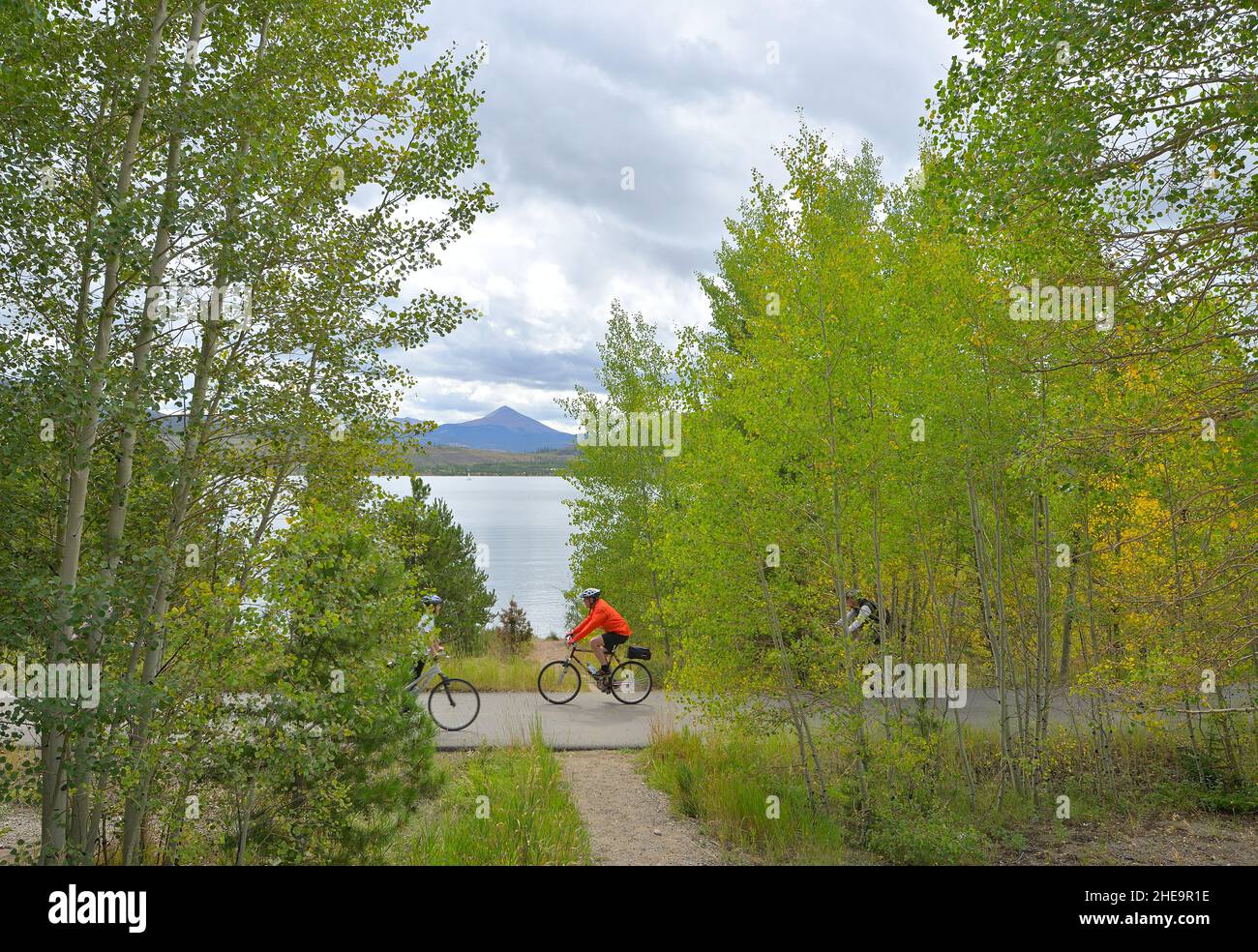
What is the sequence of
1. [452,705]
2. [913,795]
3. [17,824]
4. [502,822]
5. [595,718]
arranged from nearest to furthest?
1. [502,822]
2. [17,824]
3. [913,795]
4. [452,705]
5. [595,718]

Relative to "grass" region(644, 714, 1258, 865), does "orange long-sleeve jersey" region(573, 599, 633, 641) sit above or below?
above

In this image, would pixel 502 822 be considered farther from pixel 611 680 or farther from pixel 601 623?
pixel 611 680

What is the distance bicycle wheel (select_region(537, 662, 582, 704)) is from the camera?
13117 mm

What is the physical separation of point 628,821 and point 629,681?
495cm

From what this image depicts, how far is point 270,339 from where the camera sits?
6.09 meters

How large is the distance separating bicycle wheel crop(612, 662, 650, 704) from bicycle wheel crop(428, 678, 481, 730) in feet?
8.06

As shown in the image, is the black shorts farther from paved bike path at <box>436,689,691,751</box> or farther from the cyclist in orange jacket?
paved bike path at <box>436,689,691,751</box>

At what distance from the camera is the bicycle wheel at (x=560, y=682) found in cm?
1312

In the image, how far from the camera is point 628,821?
26.3ft

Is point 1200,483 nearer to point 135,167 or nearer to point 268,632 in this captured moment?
point 268,632

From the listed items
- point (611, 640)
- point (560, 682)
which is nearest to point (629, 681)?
point (611, 640)

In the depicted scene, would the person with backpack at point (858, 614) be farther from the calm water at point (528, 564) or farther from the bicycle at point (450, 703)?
the bicycle at point (450, 703)

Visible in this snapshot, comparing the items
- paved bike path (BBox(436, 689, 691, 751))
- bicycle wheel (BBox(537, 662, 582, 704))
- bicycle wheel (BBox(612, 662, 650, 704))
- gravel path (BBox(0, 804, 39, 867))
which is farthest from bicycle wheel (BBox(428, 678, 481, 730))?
gravel path (BBox(0, 804, 39, 867))

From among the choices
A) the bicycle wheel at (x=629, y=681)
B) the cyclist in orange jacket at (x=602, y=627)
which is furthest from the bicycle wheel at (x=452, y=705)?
the bicycle wheel at (x=629, y=681)
